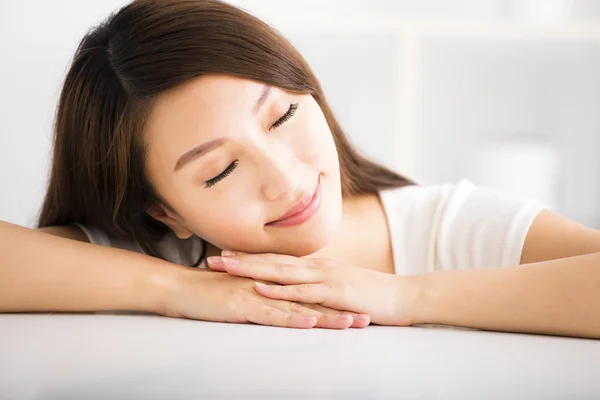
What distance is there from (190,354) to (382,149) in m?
1.68

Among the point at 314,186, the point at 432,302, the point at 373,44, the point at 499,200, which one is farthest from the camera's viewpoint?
the point at 373,44

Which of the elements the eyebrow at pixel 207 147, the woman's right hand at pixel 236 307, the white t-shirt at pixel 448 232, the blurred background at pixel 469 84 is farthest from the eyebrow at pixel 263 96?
the blurred background at pixel 469 84

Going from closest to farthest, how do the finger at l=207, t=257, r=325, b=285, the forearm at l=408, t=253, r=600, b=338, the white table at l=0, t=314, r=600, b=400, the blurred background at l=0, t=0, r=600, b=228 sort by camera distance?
the white table at l=0, t=314, r=600, b=400 < the forearm at l=408, t=253, r=600, b=338 < the finger at l=207, t=257, r=325, b=285 < the blurred background at l=0, t=0, r=600, b=228

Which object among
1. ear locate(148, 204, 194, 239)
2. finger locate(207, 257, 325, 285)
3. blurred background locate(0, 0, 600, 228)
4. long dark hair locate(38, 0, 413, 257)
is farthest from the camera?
blurred background locate(0, 0, 600, 228)

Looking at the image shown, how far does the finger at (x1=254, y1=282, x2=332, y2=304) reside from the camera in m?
1.01

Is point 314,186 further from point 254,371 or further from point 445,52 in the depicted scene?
point 445,52

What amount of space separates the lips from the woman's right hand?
4.8 inches

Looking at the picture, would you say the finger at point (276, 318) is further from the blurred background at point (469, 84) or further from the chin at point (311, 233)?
the blurred background at point (469, 84)

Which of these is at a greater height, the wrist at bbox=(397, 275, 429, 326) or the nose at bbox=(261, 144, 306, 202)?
the nose at bbox=(261, 144, 306, 202)

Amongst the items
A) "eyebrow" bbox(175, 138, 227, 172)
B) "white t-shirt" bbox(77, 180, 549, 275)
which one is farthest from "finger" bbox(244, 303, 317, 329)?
"white t-shirt" bbox(77, 180, 549, 275)

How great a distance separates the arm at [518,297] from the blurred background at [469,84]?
54.5 inches

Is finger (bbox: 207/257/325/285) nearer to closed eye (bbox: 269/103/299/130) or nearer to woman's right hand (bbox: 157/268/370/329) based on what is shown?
woman's right hand (bbox: 157/268/370/329)

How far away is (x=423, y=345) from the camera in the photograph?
89 cm

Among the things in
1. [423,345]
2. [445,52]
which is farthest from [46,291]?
[445,52]
